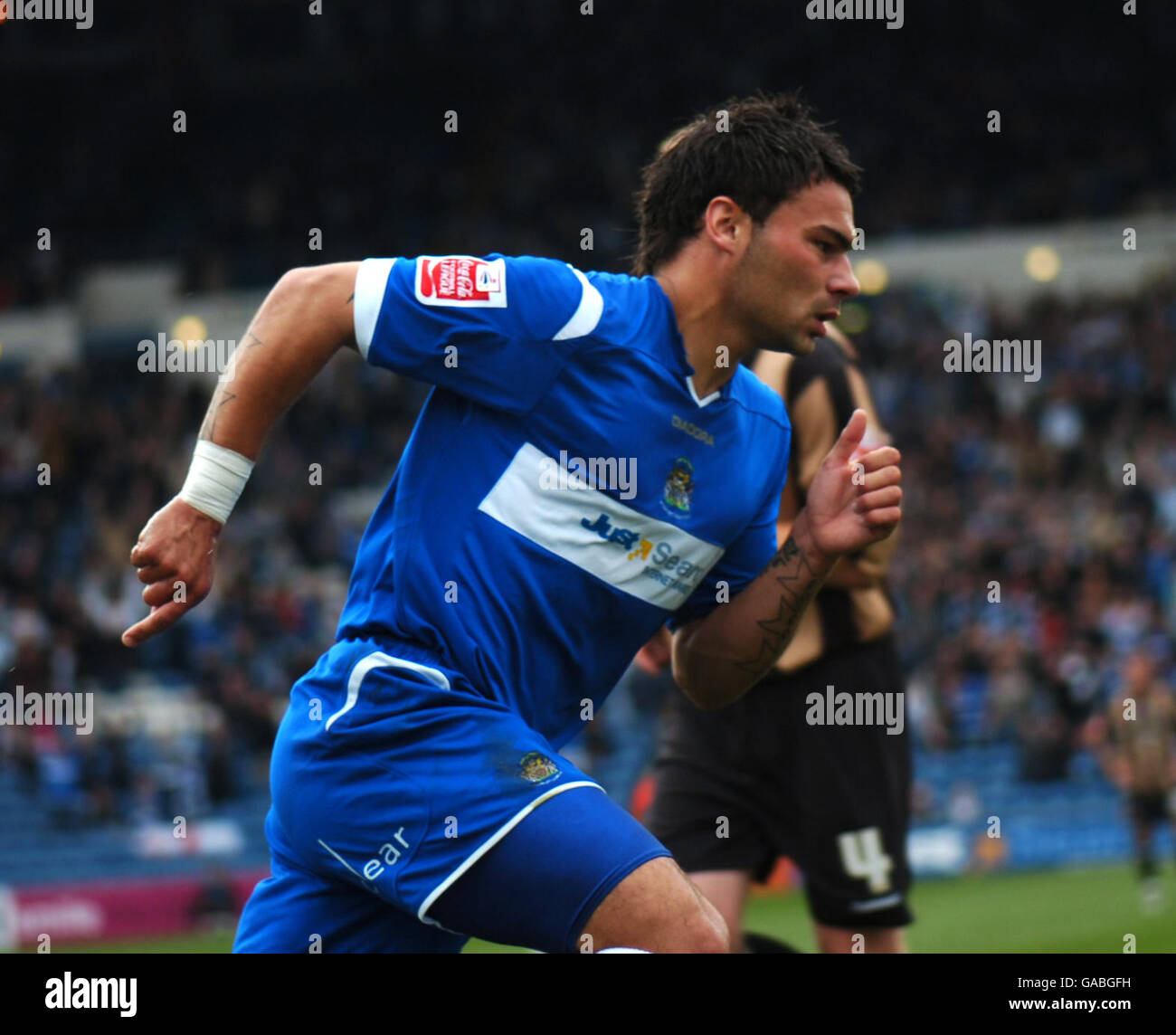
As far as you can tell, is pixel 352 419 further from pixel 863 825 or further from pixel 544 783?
pixel 544 783

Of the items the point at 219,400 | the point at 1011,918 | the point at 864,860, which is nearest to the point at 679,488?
the point at 219,400

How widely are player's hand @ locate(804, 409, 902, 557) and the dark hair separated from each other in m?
0.53

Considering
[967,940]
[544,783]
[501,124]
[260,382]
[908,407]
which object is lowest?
[967,940]

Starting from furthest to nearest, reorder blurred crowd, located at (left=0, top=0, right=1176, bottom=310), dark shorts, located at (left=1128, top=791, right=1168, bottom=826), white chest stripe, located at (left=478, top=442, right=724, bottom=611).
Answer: blurred crowd, located at (left=0, top=0, right=1176, bottom=310), dark shorts, located at (left=1128, top=791, right=1168, bottom=826), white chest stripe, located at (left=478, top=442, right=724, bottom=611)

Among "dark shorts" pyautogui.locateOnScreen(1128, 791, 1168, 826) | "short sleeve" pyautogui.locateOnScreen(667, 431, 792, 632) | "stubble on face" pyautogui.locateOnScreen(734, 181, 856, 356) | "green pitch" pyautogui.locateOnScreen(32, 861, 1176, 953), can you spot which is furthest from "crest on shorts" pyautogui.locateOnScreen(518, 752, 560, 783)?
"dark shorts" pyautogui.locateOnScreen(1128, 791, 1168, 826)

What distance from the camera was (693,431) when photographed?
3.71 m

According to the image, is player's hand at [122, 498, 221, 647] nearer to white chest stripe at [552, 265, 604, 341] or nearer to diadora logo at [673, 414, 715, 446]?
white chest stripe at [552, 265, 604, 341]

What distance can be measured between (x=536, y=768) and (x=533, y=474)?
62cm

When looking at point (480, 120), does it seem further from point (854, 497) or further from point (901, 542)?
point (854, 497)

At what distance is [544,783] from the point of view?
3.35 metres

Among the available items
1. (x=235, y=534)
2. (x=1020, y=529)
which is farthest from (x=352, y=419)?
(x=1020, y=529)

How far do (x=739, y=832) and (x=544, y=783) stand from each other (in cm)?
208

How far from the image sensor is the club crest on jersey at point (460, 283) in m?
3.44

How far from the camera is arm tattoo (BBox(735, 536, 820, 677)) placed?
3.89m
